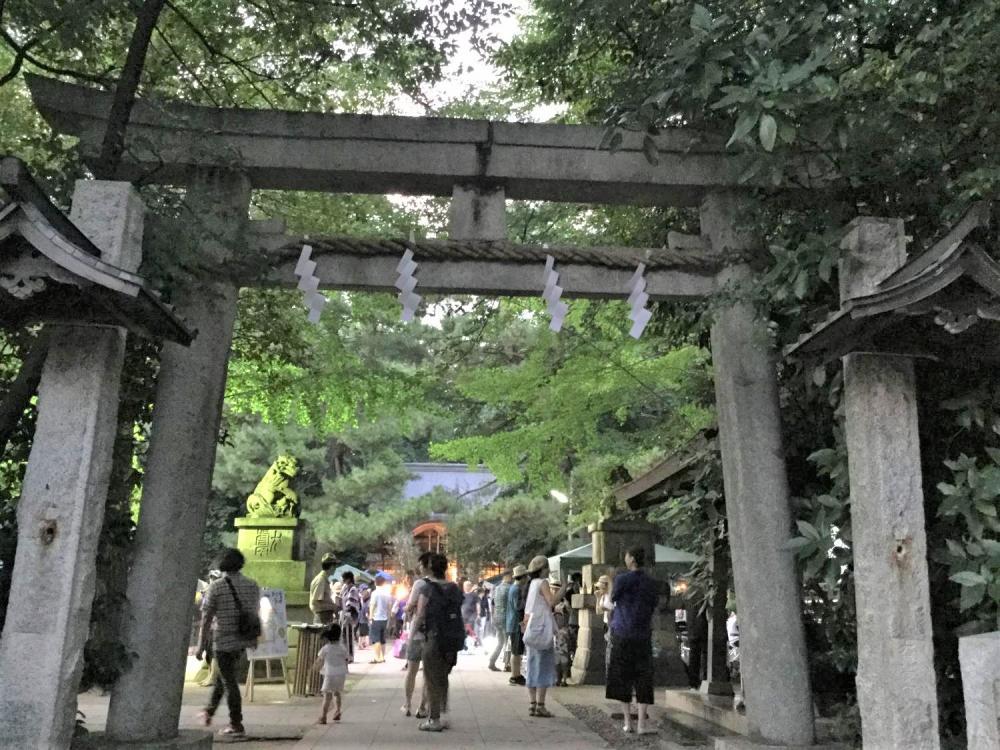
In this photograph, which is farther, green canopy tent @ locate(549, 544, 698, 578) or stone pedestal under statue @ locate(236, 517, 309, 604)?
green canopy tent @ locate(549, 544, 698, 578)

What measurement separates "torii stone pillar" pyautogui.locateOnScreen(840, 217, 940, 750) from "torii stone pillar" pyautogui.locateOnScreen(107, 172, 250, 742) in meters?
4.43

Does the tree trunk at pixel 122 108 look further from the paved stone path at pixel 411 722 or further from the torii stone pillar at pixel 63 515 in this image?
the paved stone path at pixel 411 722

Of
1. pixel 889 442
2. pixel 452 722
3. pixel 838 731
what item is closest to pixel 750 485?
pixel 889 442

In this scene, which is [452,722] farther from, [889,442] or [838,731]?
[889,442]

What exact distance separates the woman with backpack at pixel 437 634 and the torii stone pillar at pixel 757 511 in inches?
122

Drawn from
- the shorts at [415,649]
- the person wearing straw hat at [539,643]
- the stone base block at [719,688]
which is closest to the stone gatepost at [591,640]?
the stone base block at [719,688]

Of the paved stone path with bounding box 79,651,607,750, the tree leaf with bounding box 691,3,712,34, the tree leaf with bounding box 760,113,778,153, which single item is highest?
the tree leaf with bounding box 691,3,712,34

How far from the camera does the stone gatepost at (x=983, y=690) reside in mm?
3922

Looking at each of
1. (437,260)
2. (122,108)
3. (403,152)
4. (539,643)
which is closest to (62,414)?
(122,108)

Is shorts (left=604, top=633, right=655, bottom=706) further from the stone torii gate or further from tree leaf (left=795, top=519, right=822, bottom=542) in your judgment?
tree leaf (left=795, top=519, right=822, bottom=542)

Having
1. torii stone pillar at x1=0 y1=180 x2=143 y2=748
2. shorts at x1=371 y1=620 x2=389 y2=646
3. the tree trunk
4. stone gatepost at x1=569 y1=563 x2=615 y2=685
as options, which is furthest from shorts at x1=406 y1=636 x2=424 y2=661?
shorts at x1=371 y1=620 x2=389 y2=646

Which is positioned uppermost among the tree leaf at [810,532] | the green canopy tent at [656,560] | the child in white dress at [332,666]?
the green canopy tent at [656,560]

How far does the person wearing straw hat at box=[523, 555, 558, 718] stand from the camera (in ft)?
31.6

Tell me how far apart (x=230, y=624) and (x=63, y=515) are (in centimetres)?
341
